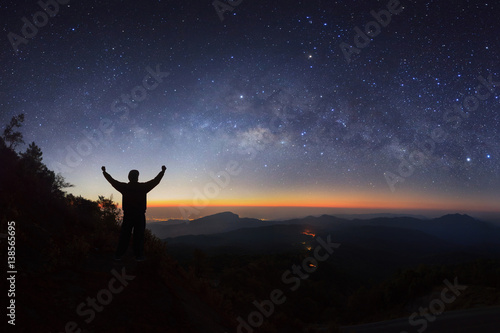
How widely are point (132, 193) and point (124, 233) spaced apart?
115 centimetres

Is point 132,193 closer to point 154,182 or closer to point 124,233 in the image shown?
point 154,182

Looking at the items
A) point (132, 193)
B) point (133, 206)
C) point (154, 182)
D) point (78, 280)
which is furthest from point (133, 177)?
point (78, 280)

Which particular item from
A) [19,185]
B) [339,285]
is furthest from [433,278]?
[339,285]

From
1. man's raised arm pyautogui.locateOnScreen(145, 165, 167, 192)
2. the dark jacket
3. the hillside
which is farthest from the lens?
man's raised arm pyautogui.locateOnScreen(145, 165, 167, 192)

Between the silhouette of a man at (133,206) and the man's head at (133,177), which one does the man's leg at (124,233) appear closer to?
the silhouette of a man at (133,206)

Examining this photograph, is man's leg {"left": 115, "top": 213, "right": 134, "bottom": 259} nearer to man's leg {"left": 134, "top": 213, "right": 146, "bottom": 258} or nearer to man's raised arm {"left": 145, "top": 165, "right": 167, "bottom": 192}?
man's leg {"left": 134, "top": 213, "right": 146, "bottom": 258}

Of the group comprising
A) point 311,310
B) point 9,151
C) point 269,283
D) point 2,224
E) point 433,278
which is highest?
point 9,151

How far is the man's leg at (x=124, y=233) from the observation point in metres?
6.24

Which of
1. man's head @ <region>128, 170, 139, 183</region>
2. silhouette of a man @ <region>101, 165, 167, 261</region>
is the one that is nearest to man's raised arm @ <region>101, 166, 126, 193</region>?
silhouette of a man @ <region>101, 165, 167, 261</region>

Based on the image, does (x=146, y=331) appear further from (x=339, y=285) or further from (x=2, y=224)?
(x=339, y=285)

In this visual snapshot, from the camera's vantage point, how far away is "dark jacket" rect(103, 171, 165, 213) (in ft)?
20.4

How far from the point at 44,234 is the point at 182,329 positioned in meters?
4.93

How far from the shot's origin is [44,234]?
254 inches

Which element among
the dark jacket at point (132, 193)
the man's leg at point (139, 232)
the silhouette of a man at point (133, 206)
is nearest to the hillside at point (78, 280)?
the man's leg at point (139, 232)
